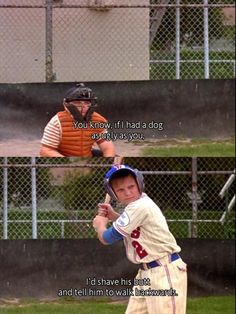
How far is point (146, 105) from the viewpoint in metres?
4.72

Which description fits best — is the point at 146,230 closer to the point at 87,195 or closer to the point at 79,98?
the point at 79,98

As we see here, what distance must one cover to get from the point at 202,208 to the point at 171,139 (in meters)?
1.48

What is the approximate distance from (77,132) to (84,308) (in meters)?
1.51

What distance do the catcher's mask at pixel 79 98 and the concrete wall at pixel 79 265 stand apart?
112 cm

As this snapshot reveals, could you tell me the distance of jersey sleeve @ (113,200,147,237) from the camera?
330 centimetres

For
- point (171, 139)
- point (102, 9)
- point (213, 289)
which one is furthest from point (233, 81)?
point (213, 289)

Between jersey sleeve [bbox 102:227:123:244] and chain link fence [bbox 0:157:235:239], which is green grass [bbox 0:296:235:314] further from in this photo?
jersey sleeve [bbox 102:227:123:244]

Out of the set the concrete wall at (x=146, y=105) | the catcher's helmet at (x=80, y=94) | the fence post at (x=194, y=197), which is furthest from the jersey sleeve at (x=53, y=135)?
the fence post at (x=194, y=197)

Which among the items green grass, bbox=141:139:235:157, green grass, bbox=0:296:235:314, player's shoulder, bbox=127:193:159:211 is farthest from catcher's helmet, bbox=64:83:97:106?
green grass, bbox=0:296:235:314

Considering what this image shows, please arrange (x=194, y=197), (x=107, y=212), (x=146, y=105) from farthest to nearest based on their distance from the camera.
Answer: (x=194, y=197) < (x=146, y=105) < (x=107, y=212)

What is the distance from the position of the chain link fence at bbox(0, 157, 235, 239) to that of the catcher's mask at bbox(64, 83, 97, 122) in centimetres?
83

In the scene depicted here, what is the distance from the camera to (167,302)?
10.8 ft

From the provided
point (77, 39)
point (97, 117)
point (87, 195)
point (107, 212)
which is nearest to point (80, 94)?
point (97, 117)

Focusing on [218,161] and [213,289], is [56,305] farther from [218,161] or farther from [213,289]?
[218,161]
